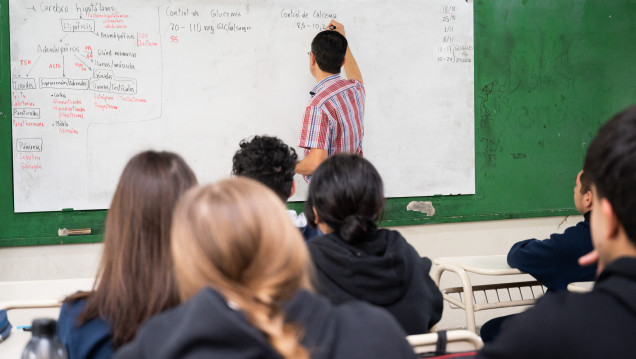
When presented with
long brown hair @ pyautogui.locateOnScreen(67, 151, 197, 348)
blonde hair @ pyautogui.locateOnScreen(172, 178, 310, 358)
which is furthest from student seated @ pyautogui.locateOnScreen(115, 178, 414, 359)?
long brown hair @ pyautogui.locateOnScreen(67, 151, 197, 348)

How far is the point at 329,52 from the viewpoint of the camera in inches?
140

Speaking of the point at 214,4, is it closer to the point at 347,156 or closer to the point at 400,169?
the point at 400,169

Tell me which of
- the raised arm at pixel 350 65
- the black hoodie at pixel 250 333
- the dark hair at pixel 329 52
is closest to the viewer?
the black hoodie at pixel 250 333

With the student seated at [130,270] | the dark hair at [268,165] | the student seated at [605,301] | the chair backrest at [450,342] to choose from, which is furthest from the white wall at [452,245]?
the student seated at [605,301]

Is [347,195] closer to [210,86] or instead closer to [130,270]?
[130,270]

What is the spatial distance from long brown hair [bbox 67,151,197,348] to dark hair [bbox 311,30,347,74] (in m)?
2.32

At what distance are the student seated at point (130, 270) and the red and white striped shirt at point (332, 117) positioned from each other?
215 centimetres

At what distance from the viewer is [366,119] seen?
12.9 feet

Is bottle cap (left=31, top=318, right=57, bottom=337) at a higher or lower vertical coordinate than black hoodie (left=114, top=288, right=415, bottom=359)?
lower

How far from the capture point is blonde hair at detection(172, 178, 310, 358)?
2.84ft

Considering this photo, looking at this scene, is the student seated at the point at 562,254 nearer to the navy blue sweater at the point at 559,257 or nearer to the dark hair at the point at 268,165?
the navy blue sweater at the point at 559,257

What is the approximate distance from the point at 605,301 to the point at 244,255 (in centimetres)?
57

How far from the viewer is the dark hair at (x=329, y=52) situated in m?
3.56

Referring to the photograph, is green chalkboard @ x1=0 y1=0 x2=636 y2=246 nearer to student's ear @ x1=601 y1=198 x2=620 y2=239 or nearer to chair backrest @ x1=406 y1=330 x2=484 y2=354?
chair backrest @ x1=406 y1=330 x2=484 y2=354
